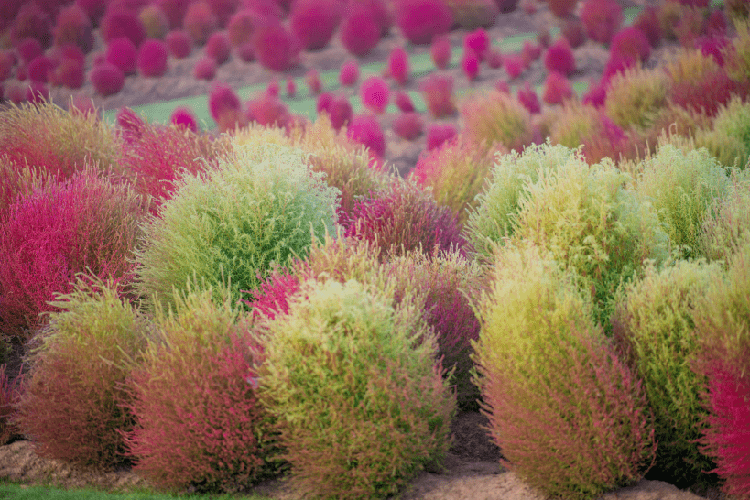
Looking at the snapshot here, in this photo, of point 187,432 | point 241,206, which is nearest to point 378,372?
point 187,432

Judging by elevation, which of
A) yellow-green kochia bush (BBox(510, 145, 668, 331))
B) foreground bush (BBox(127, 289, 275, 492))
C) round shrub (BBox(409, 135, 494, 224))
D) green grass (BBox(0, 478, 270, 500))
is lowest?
green grass (BBox(0, 478, 270, 500))

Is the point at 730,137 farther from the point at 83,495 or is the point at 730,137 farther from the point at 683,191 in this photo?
the point at 83,495

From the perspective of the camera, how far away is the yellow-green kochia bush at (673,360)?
3.98 m

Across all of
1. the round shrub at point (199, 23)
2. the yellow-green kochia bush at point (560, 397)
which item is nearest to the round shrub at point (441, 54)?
the round shrub at point (199, 23)

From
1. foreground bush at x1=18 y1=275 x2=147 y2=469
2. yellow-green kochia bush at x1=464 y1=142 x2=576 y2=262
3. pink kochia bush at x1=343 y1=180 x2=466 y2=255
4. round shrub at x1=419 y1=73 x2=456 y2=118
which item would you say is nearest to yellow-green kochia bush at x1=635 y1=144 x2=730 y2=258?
yellow-green kochia bush at x1=464 y1=142 x2=576 y2=262

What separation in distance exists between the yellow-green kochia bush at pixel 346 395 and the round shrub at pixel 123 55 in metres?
15.7

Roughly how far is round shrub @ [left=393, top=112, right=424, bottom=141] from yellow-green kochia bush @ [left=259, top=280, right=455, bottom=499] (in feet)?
37.0

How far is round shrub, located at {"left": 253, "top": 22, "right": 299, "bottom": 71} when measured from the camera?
1842cm

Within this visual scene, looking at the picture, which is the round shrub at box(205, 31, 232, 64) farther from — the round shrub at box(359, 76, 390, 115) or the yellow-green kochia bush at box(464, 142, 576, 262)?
the yellow-green kochia bush at box(464, 142, 576, 262)

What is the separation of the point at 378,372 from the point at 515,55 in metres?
16.2

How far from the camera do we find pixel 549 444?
3809 mm

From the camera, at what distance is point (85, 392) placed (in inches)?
177

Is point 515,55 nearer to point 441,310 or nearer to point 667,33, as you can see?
point 667,33

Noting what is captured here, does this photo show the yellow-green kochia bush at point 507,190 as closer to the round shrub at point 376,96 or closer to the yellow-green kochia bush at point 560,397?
the yellow-green kochia bush at point 560,397
